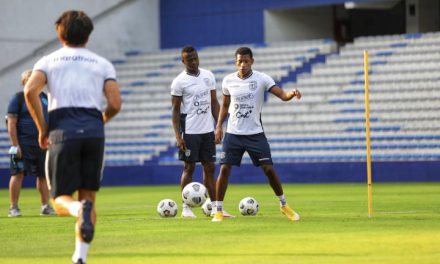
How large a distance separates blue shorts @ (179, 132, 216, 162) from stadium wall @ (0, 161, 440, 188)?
511 inches

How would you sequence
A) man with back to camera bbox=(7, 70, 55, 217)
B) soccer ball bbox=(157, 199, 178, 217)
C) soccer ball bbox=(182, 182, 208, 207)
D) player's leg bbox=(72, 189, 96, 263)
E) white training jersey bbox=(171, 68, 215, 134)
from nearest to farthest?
player's leg bbox=(72, 189, 96, 263), soccer ball bbox=(182, 182, 208, 207), soccer ball bbox=(157, 199, 178, 217), white training jersey bbox=(171, 68, 215, 134), man with back to camera bbox=(7, 70, 55, 217)

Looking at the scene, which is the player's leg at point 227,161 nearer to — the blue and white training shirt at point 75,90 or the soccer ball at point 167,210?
the soccer ball at point 167,210

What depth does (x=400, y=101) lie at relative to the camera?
101ft

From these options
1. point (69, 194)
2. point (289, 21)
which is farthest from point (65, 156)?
point (289, 21)

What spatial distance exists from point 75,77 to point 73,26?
0.42 m

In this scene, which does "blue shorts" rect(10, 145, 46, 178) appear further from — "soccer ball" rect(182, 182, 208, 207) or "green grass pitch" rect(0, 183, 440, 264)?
"soccer ball" rect(182, 182, 208, 207)

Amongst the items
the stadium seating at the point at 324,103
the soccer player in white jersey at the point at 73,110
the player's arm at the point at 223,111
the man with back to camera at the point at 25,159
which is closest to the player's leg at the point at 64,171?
the soccer player in white jersey at the point at 73,110

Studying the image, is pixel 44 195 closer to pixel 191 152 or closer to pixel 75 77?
pixel 191 152

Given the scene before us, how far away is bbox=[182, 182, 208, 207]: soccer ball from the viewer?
50.9 ft

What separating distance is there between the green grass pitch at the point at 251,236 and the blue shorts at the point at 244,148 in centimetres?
79

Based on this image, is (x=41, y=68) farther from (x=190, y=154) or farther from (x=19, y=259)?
(x=190, y=154)

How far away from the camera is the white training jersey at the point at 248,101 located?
1494 cm

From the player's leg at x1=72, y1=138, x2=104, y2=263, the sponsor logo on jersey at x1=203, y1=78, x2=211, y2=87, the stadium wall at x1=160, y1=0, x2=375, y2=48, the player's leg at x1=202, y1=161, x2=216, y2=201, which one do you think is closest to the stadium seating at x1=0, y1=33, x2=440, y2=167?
the stadium wall at x1=160, y1=0, x2=375, y2=48

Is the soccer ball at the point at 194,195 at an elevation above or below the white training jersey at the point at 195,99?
below
